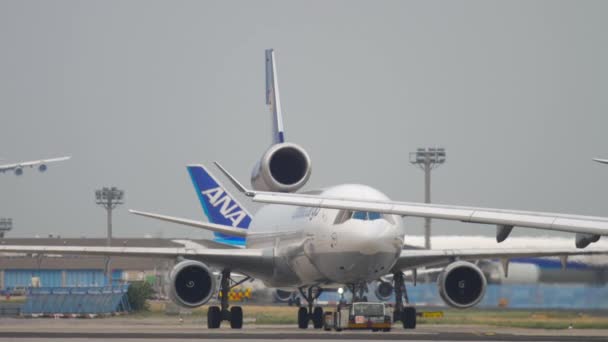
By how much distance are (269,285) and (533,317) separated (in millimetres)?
12973

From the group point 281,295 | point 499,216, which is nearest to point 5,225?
point 281,295

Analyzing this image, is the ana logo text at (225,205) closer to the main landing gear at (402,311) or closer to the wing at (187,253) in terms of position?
the wing at (187,253)

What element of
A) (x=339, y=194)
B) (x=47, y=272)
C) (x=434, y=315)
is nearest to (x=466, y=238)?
(x=434, y=315)

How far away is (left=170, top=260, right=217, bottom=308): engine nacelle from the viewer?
41.5m

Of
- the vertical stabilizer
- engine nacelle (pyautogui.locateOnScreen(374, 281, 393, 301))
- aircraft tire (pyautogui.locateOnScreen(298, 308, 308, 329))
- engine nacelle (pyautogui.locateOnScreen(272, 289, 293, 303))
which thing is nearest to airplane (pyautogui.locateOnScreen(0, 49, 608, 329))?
aircraft tire (pyautogui.locateOnScreen(298, 308, 308, 329))

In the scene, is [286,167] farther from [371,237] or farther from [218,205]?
[218,205]

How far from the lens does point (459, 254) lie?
42000mm

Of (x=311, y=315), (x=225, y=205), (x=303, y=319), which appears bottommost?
(x=303, y=319)

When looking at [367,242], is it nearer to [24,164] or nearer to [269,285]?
[269,285]

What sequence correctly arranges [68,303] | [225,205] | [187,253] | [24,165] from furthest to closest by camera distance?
[24,165]
[68,303]
[225,205]
[187,253]

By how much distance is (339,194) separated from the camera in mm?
39938

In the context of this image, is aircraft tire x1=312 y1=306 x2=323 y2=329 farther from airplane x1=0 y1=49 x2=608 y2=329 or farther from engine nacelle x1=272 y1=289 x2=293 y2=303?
engine nacelle x1=272 y1=289 x2=293 y2=303

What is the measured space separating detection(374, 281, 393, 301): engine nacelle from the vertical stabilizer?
46.0 feet

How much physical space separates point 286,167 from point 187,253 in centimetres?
497
